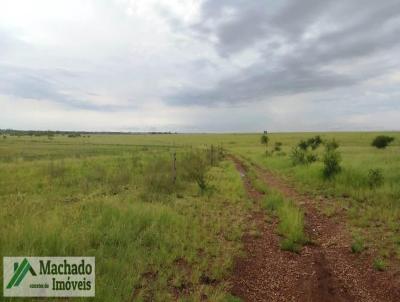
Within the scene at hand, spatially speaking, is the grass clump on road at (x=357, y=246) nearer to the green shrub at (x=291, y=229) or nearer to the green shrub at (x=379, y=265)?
the green shrub at (x=379, y=265)

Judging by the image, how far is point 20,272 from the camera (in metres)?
4.61

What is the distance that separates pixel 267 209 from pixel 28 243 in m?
7.98

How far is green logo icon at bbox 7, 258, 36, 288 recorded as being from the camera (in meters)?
4.41

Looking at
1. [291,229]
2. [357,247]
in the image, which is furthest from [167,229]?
[357,247]

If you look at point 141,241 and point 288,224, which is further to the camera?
point 288,224

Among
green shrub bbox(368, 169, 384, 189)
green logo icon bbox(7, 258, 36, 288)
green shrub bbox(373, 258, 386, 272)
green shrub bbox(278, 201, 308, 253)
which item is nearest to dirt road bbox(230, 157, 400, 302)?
green shrub bbox(373, 258, 386, 272)

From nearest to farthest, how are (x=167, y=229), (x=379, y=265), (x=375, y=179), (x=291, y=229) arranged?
(x=379, y=265), (x=167, y=229), (x=291, y=229), (x=375, y=179)

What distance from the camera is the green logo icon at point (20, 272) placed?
4406 mm

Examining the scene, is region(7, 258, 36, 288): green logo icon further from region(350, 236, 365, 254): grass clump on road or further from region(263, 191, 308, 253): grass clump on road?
region(350, 236, 365, 254): grass clump on road

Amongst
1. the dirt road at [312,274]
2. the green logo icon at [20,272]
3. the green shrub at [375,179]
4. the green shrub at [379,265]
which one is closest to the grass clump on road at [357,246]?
the dirt road at [312,274]

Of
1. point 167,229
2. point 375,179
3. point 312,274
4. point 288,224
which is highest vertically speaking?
point 375,179

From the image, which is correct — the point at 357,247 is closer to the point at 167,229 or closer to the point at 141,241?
the point at 167,229

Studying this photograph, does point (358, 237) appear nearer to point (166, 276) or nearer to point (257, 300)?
point (257, 300)

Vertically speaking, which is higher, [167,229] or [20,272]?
[20,272]
